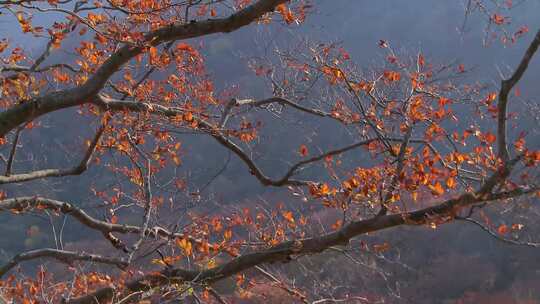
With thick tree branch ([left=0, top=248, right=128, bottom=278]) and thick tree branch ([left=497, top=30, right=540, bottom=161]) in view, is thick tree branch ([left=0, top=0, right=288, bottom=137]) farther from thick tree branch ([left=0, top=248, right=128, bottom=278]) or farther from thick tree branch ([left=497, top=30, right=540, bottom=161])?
thick tree branch ([left=497, top=30, right=540, bottom=161])

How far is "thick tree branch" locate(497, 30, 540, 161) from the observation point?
344 cm

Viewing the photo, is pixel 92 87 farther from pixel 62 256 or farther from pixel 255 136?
pixel 255 136

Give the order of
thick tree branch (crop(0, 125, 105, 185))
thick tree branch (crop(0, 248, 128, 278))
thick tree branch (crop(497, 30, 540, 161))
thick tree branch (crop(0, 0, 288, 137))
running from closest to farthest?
thick tree branch (crop(497, 30, 540, 161)) < thick tree branch (crop(0, 0, 288, 137)) < thick tree branch (crop(0, 248, 128, 278)) < thick tree branch (crop(0, 125, 105, 185))

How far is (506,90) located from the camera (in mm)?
3520

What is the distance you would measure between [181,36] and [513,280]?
2067 centimetres

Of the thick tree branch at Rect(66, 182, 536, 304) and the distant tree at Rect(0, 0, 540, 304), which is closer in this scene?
the thick tree branch at Rect(66, 182, 536, 304)

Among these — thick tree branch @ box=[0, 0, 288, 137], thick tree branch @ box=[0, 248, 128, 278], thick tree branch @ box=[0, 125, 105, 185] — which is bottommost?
thick tree branch @ box=[0, 248, 128, 278]

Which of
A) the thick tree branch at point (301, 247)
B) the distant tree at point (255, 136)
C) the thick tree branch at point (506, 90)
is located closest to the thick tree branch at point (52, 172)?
the distant tree at point (255, 136)

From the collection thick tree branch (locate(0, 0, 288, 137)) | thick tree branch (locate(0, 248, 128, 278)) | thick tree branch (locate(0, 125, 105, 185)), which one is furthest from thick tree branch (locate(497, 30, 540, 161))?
thick tree branch (locate(0, 125, 105, 185))

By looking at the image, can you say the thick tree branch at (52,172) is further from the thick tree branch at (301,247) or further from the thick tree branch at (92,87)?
the thick tree branch at (301,247)

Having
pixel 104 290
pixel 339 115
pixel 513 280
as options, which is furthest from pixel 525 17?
pixel 104 290


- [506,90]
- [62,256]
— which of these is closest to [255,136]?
[62,256]

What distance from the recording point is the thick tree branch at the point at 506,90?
344 centimetres

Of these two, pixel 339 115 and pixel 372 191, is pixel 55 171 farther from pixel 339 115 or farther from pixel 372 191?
pixel 372 191
